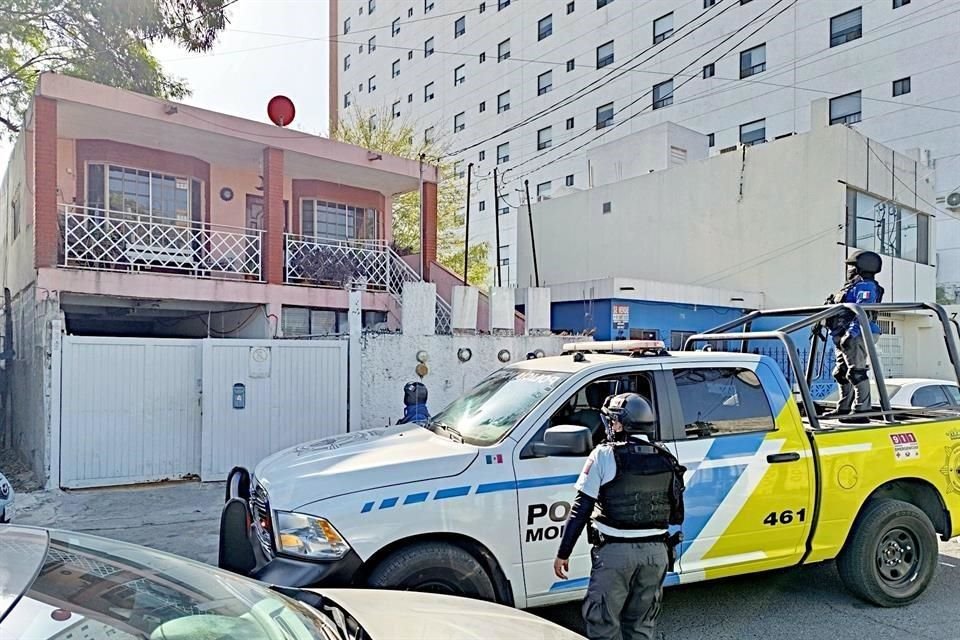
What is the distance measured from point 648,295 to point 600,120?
20400 mm

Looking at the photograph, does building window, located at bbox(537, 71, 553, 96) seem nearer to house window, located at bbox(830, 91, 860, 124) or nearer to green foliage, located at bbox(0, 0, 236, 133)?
house window, located at bbox(830, 91, 860, 124)

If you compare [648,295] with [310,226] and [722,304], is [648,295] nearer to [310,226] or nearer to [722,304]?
[722,304]

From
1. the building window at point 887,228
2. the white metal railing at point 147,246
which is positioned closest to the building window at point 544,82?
the building window at point 887,228

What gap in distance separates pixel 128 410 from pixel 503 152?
109ft

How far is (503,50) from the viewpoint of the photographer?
3862 centimetres

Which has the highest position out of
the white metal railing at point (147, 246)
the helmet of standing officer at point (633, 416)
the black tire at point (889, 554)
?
the white metal railing at point (147, 246)

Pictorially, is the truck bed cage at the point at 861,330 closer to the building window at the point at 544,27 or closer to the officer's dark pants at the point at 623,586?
the officer's dark pants at the point at 623,586

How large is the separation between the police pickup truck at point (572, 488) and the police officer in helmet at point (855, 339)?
0.35 meters

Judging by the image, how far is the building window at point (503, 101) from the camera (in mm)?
38219

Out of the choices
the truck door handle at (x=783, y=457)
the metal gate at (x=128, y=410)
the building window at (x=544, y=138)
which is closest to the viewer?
the truck door handle at (x=783, y=457)

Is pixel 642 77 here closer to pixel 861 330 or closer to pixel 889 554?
pixel 861 330

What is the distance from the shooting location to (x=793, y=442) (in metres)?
4.36

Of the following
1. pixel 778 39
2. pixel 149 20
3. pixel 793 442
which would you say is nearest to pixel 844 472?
pixel 793 442

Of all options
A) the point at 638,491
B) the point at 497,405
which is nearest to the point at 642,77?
the point at 497,405
